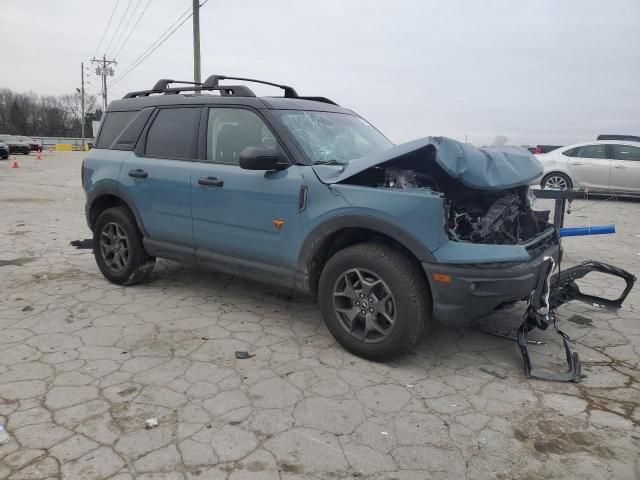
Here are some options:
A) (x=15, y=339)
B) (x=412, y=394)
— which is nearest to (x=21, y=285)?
(x=15, y=339)

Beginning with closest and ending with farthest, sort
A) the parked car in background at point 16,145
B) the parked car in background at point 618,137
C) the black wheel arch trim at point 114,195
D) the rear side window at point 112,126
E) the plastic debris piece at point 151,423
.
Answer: the plastic debris piece at point 151,423 < the black wheel arch trim at point 114,195 < the rear side window at point 112,126 < the parked car in background at point 618,137 < the parked car in background at point 16,145

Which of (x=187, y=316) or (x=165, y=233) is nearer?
(x=187, y=316)

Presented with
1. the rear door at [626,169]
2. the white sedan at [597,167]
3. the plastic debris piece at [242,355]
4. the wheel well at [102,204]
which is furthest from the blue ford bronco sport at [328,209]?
the rear door at [626,169]

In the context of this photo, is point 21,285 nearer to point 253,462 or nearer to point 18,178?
point 253,462

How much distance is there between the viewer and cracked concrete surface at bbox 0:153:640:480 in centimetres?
240

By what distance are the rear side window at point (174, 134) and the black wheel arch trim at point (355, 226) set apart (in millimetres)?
1477

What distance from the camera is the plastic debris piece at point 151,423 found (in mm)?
2646

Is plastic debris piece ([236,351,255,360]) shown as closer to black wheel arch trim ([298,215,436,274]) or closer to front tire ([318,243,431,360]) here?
front tire ([318,243,431,360])

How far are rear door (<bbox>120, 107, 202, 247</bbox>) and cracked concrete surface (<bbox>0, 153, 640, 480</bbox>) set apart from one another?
0.72 m

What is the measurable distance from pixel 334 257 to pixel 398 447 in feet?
4.49

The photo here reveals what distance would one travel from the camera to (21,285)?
499cm

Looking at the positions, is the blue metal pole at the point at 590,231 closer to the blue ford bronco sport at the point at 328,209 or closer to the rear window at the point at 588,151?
the blue ford bronco sport at the point at 328,209

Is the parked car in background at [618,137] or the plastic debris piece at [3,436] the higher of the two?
the parked car in background at [618,137]

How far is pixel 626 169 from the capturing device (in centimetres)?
1231
